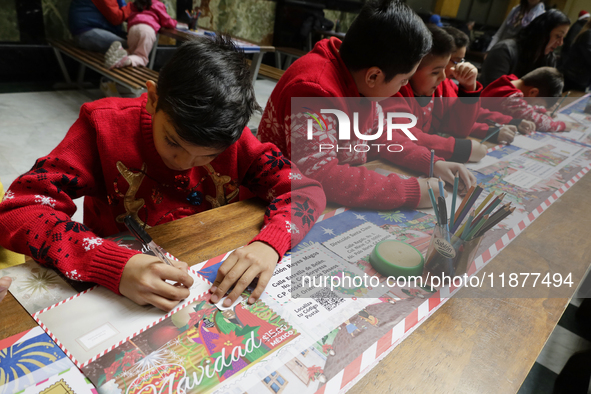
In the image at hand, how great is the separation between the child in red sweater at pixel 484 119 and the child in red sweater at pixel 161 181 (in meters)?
1.06

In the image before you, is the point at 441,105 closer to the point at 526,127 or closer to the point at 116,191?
the point at 526,127

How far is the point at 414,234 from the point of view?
0.85 meters

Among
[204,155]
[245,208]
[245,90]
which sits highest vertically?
[245,90]

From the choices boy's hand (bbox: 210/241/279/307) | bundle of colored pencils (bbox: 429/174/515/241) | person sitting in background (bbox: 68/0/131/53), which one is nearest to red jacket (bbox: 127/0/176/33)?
person sitting in background (bbox: 68/0/131/53)

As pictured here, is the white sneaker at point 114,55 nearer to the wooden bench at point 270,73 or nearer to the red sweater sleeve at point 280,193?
the wooden bench at point 270,73

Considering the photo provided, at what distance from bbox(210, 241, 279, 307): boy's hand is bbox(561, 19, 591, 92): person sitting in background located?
376cm

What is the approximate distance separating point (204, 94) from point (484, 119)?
1.66m

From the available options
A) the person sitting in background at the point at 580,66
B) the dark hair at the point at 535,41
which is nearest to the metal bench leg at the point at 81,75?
the dark hair at the point at 535,41

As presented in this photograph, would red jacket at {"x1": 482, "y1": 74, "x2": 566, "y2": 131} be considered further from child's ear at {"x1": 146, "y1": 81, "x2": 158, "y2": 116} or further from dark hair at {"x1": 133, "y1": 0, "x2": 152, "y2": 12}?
dark hair at {"x1": 133, "y1": 0, "x2": 152, "y2": 12}

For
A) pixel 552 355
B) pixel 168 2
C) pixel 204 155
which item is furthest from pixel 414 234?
pixel 168 2

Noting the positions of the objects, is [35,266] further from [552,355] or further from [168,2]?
[168,2]

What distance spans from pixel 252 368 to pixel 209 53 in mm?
550

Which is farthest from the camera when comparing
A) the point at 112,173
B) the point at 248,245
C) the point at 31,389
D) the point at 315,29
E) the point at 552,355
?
the point at 315,29

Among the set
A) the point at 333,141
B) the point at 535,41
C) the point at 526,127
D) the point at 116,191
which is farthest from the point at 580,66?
the point at 116,191
